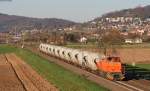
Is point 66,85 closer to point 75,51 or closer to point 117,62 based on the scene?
point 117,62

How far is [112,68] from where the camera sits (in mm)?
41750

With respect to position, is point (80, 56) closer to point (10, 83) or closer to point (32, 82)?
point (32, 82)

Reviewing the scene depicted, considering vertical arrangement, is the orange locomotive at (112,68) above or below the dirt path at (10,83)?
above

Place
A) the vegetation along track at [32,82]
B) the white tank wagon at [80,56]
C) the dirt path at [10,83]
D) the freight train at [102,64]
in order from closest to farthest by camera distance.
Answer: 1. the vegetation along track at [32,82]
2. the dirt path at [10,83]
3. the freight train at [102,64]
4. the white tank wagon at [80,56]

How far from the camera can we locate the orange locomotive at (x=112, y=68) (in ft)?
134

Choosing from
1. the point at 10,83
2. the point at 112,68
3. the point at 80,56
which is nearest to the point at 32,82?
the point at 10,83

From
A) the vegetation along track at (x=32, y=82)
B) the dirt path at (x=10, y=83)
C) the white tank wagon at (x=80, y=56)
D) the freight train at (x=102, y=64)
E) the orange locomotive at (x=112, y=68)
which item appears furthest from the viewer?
the white tank wagon at (x=80, y=56)

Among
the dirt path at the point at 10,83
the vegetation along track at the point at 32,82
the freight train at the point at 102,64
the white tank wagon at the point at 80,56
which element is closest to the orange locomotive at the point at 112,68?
the freight train at the point at 102,64

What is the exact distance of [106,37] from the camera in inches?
5458

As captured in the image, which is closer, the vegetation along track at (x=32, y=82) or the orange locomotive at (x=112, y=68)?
the vegetation along track at (x=32, y=82)

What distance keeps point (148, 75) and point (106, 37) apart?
92349 millimetres

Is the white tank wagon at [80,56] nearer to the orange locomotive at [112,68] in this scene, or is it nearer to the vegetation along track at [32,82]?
the orange locomotive at [112,68]

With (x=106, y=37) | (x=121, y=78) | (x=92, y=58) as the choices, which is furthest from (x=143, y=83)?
(x=106, y=37)

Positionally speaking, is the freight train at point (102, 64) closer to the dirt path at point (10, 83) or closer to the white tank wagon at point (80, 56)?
the white tank wagon at point (80, 56)
